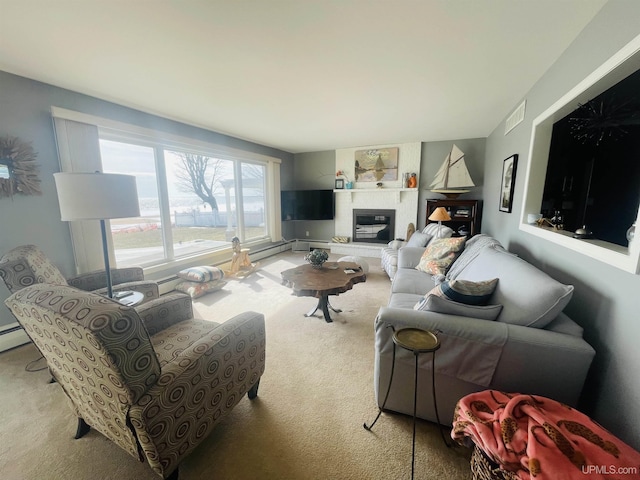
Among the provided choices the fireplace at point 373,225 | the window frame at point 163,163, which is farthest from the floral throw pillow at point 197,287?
the fireplace at point 373,225

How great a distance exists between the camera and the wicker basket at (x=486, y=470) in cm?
84

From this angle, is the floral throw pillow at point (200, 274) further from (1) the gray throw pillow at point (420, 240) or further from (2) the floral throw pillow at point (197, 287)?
(1) the gray throw pillow at point (420, 240)

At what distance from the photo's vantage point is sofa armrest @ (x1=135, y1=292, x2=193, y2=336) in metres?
1.51

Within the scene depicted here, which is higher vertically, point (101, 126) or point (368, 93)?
point (368, 93)

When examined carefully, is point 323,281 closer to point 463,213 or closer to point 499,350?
point 499,350

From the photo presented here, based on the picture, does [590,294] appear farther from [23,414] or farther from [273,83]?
[23,414]

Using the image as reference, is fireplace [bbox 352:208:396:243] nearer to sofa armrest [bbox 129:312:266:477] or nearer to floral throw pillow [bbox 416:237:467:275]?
floral throw pillow [bbox 416:237:467:275]

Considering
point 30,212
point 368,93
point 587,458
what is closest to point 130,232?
point 30,212

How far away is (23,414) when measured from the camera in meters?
1.50

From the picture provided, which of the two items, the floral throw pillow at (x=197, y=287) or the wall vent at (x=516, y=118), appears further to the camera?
the floral throw pillow at (x=197, y=287)

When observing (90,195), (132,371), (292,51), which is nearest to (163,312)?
(132,371)

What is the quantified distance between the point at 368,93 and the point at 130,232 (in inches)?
129

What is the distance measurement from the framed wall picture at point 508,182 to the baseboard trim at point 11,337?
4922mm

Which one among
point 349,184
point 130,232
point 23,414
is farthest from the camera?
point 349,184
